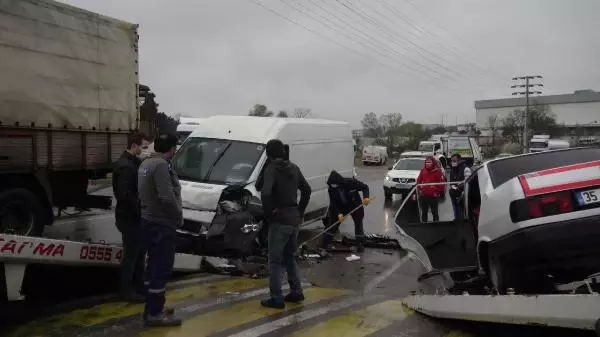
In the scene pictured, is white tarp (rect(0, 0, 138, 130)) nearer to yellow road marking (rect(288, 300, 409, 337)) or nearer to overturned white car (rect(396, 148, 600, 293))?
yellow road marking (rect(288, 300, 409, 337))

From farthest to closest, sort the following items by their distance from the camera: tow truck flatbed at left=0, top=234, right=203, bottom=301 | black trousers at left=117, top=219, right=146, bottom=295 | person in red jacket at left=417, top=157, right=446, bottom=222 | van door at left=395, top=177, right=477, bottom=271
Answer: person in red jacket at left=417, top=157, right=446, bottom=222
van door at left=395, top=177, right=477, bottom=271
black trousers at left=117, top=219, right=146, bottom=295
tow truck flatbed at left=0, top=234, right=203, bottom=301

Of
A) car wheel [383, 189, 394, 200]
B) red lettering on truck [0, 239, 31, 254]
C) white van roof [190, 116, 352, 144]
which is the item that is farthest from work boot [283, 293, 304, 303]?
car wheel [383, 189, 394, 200]

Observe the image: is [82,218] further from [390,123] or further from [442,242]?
[390,123]

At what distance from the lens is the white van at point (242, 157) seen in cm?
850

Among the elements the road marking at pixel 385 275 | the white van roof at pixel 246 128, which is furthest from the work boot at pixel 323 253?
the white van roof at pixel 246 128

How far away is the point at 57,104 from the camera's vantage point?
26.3 ft

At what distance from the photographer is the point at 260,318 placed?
18.5 ft

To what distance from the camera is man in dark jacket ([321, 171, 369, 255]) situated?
10.2 metres

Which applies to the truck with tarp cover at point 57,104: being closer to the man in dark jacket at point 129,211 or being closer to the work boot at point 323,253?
the man in dark jacket at point 129,211

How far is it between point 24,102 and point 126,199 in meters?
2.69

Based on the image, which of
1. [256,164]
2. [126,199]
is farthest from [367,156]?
[126,199]

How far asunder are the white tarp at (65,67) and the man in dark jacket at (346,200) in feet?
12.4

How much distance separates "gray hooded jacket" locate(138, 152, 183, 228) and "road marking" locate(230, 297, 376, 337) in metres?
1.25

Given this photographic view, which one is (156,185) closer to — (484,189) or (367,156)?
(484,189)
